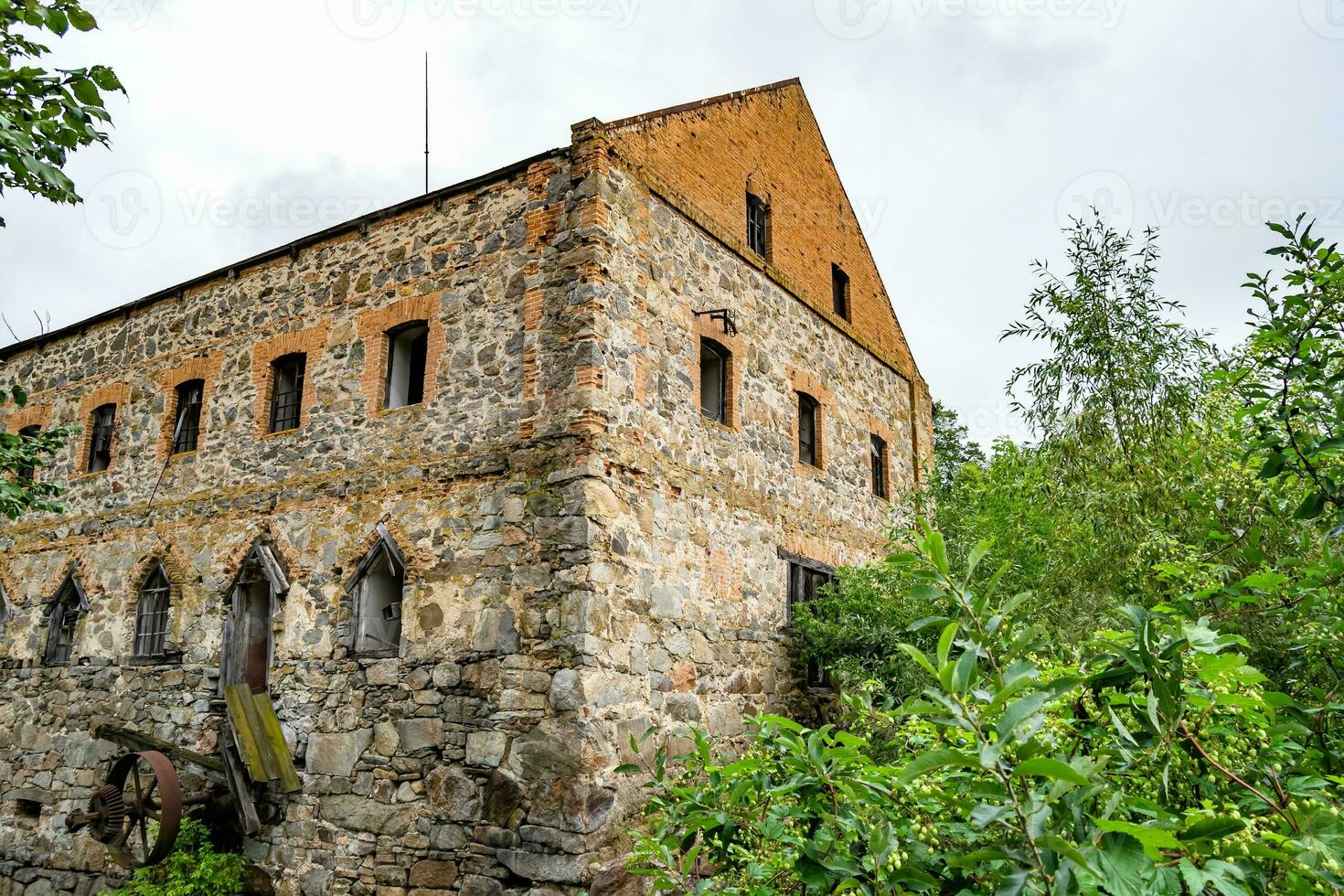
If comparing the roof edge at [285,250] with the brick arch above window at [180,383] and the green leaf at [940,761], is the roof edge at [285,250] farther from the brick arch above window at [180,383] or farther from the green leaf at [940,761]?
the green leaf at [940,761]

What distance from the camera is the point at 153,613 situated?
38.5ft

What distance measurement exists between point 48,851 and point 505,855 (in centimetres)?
733

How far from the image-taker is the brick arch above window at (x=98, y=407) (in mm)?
12906

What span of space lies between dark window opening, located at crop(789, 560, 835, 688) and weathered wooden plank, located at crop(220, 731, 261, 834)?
6.05 meters

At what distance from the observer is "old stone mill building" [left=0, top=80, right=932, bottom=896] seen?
8516mm


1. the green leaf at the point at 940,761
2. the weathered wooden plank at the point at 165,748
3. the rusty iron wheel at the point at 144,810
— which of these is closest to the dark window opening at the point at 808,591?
the weathered wooden plank at the point at 165,748

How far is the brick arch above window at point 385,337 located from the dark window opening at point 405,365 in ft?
0.27

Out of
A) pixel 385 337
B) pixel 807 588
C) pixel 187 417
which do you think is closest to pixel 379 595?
pixel 385 337

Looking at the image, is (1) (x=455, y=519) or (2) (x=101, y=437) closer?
(1) (x=455, y=519)

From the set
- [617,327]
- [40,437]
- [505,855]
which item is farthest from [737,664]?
[40,437]

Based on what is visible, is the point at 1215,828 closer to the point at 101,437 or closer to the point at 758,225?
the point at 758,225

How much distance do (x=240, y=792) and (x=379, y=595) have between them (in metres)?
2.40

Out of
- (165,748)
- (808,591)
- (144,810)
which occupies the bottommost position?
(144,810)

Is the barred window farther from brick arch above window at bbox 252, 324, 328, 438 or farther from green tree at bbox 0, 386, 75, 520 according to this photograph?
green tree at bbox 0, 386, 75, 520
